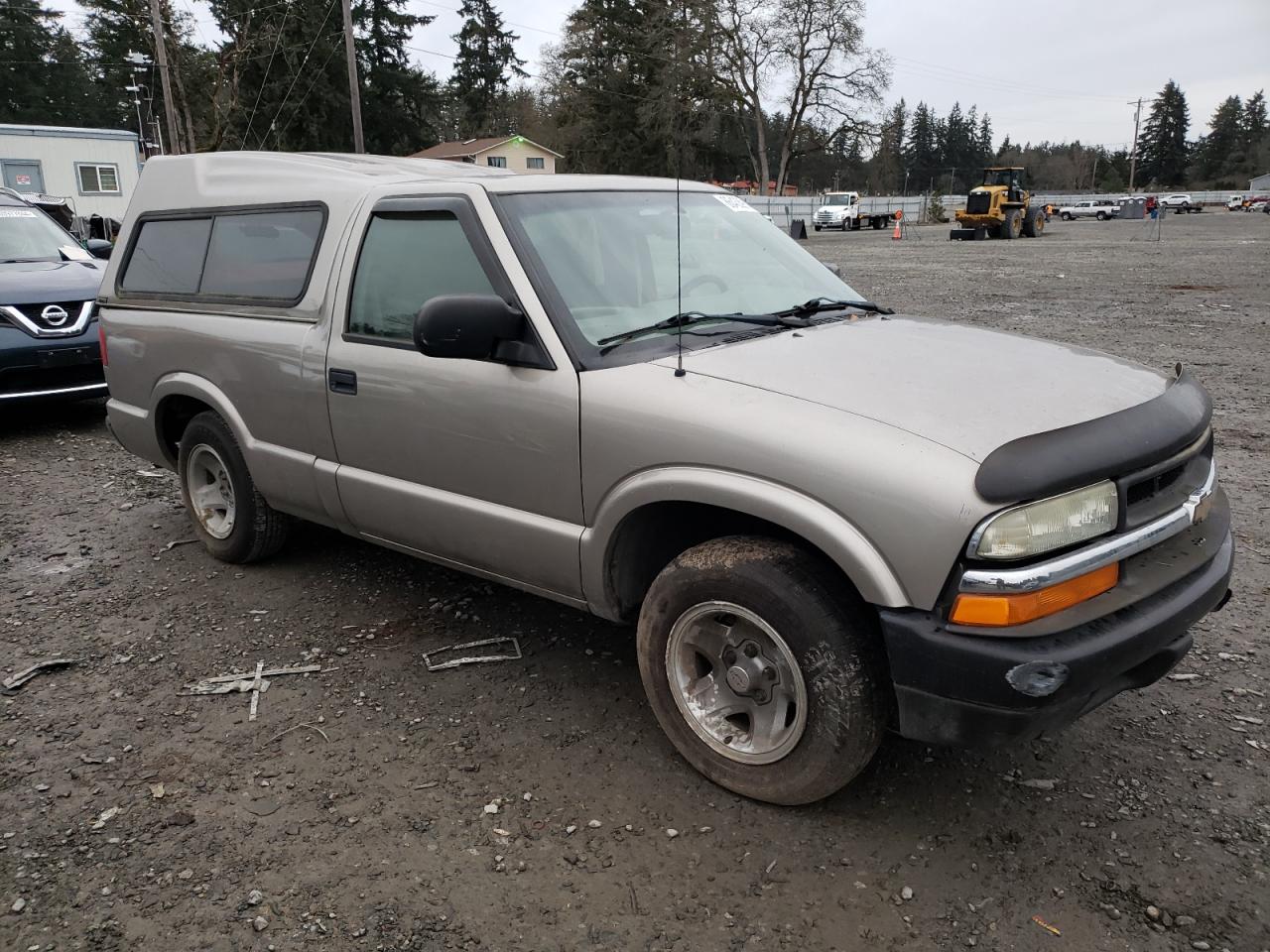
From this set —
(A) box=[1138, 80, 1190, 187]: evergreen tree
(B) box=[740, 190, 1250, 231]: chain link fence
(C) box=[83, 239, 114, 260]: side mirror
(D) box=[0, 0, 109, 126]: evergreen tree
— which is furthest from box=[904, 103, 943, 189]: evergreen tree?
(C) box=[83, 239, 114, 260]: side mirror

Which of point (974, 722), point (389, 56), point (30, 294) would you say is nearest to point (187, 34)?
point (389, 56)

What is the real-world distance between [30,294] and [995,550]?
7.89 metres

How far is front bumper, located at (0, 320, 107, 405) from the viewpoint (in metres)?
7.24

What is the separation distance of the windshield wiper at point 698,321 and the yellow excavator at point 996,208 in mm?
35379

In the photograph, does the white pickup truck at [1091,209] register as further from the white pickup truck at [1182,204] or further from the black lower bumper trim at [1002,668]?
the black lower bumper trim at [1002,668]

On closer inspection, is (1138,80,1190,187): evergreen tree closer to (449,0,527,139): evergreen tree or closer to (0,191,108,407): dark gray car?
(449,0,527,139): evergreen tree

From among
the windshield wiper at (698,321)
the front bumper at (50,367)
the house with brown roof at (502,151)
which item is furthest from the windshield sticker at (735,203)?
the house with brown roof at (502,151)

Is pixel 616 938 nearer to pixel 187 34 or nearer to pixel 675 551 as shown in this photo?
pixel 675 551

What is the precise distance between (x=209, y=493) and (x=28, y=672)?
1.32m

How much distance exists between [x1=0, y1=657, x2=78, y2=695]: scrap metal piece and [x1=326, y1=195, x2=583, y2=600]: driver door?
51.3 inches

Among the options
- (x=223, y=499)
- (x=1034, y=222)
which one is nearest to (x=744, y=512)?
(x=223, y=499)

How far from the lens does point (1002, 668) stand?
2.25 m

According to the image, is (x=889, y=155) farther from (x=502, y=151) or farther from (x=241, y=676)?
(x=241, y=676)

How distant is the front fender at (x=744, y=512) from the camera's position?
2.38 m
